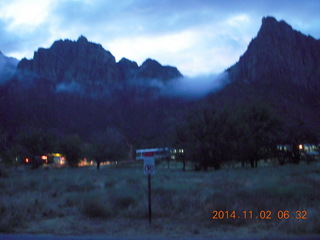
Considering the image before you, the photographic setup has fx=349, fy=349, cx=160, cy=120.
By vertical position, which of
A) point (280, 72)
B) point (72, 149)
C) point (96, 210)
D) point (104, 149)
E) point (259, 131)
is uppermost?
point (280, 72)

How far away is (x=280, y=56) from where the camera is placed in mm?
130375

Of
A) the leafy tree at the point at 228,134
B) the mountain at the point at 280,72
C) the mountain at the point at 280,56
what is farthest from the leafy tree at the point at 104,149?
the mountain at the point at 280,56

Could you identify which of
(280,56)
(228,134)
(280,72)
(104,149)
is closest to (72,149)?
(104,149)

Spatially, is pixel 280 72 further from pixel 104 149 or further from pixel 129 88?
pixel 104 149

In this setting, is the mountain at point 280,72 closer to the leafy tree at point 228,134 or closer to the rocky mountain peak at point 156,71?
the leafy tree at point 228,134

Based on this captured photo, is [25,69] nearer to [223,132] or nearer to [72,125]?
[72,125]

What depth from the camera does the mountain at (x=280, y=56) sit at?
4668 inches

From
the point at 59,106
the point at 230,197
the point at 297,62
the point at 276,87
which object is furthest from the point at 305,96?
the point at 230,197

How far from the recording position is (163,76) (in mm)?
176500

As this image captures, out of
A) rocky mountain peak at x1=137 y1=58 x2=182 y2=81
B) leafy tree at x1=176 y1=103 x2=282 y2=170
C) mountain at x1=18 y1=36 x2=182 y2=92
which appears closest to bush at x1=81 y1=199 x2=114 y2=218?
leafy tree at x1=176 y1=103 x2=282 y2=170

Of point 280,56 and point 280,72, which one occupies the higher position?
point 280,56
